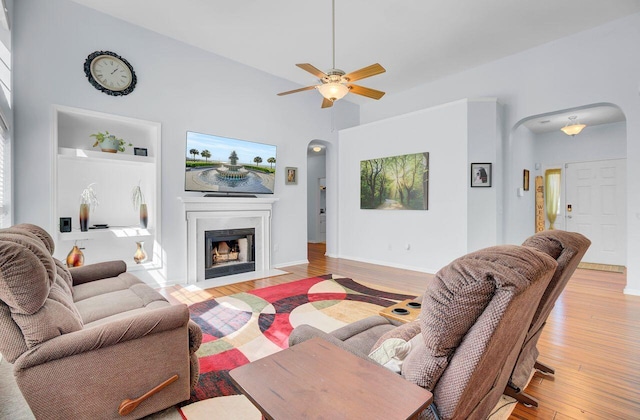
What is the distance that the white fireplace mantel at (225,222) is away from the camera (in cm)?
456

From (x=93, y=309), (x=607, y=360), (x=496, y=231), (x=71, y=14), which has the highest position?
(x=71, y=14)

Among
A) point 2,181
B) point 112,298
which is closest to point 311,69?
point 112,298

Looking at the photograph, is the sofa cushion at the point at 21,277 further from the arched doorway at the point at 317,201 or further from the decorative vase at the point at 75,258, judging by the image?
the arched doorway at the point at 317,201

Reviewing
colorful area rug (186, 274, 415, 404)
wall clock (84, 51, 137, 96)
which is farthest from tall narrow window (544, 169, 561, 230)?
wall clock (84, 51, 137, 96)

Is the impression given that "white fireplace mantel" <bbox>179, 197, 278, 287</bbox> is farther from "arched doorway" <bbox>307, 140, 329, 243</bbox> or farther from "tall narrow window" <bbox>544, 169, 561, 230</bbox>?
"tall narrow window" <bbox>544, 169, 561, 230</bbox>

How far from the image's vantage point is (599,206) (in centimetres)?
638

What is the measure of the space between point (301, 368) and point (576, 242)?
1482 mm

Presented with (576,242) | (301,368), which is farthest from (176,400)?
(576,242)

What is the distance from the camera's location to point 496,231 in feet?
15.8

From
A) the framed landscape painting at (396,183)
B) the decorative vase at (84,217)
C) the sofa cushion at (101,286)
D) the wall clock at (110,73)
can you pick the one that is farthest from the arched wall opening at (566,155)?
the decorative vase at (84,217)

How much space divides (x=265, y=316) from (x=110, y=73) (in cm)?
369

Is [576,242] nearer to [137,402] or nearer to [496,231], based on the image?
[137,402]

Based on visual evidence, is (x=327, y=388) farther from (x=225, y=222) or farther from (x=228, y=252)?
(x=228, y=252)

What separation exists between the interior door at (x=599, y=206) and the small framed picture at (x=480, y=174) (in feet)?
11.5
